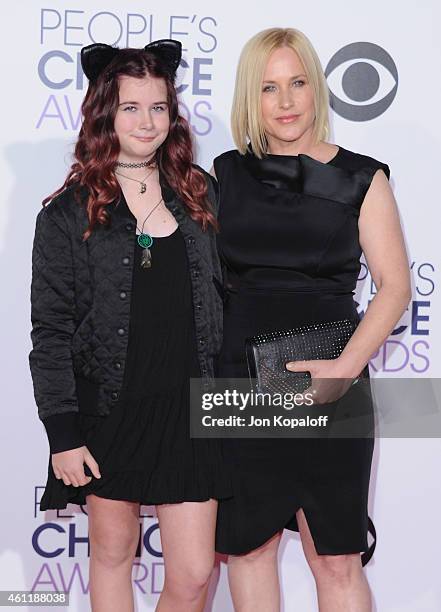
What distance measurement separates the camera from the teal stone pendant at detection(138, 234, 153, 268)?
2.33 meters

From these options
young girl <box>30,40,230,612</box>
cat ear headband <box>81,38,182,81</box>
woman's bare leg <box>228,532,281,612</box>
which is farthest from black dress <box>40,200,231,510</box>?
cat ear headband <box>81,38,182,81</box>

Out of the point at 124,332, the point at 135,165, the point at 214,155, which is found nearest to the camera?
the point at 124,332

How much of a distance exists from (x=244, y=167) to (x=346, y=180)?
30 cm

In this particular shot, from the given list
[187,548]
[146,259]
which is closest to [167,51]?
[146,259]

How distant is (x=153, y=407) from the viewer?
2338mm

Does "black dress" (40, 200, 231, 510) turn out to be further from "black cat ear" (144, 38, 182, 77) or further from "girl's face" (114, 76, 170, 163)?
"black cat ear" (144, 38, 182, 77)

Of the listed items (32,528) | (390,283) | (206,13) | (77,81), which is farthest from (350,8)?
(32,528)

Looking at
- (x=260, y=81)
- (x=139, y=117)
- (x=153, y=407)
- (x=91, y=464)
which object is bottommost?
(x=91, y=464)

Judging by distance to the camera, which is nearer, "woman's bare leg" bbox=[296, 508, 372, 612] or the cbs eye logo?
"woman's bare leg" bbox=[296, 508, 372, 612]

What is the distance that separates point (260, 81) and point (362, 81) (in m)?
0.76

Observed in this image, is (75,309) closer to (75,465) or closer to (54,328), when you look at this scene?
(54,328)

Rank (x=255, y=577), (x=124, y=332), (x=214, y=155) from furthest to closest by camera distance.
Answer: (x=214, y=155) < (x=255, y=577) < (x=124, y=332)

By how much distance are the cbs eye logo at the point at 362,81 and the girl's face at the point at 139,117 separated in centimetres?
93

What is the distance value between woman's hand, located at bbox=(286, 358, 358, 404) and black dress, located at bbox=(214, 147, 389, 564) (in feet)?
0.38
